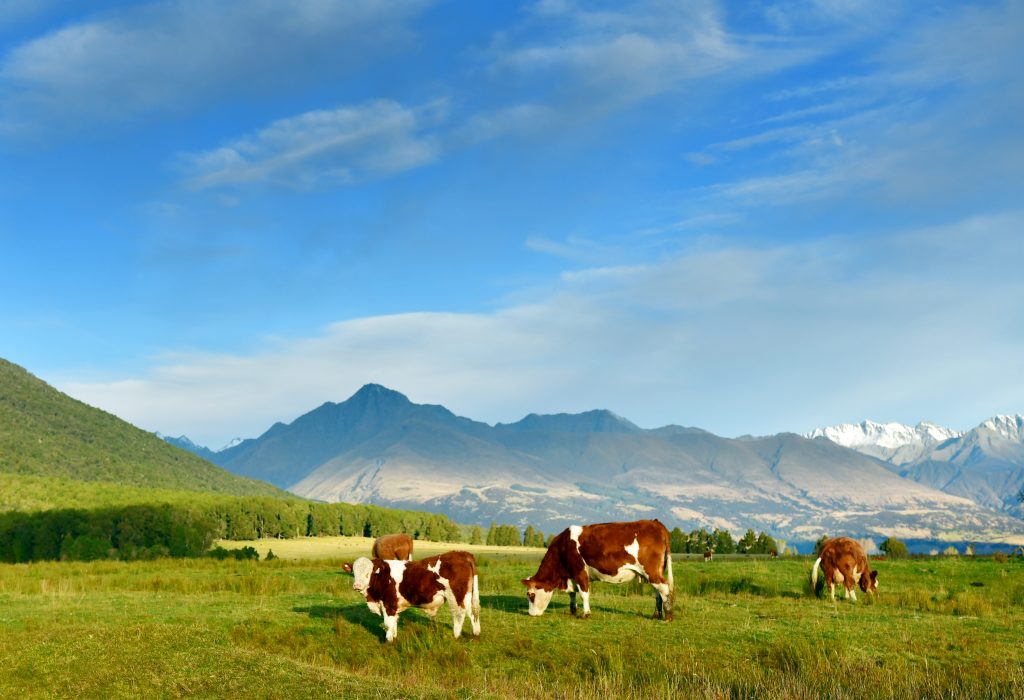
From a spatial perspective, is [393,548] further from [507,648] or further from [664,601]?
[507,648]

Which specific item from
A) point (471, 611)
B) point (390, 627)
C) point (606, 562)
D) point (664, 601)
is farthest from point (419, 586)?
point (664, 601)

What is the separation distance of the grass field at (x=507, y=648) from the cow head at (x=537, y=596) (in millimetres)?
487

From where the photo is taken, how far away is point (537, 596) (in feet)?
84.7

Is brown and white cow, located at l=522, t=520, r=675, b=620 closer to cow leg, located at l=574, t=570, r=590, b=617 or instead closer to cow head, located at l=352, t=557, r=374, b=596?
cow leg, located at l=574, t=570, r=590, b=617

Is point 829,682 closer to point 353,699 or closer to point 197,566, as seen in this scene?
point 353,699

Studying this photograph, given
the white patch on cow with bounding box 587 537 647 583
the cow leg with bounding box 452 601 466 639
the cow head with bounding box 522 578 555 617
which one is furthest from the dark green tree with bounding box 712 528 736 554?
the cow leg with bounding box 452 601 466 639

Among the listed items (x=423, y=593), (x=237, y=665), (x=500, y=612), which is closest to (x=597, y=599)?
(x=500, y=612)

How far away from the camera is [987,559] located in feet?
158

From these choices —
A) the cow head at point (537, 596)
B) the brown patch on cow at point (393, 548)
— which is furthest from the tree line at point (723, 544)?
the cow head at point (537, 596)

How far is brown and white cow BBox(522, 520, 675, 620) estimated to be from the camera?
25.3 meters

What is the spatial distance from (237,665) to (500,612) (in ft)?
32.0

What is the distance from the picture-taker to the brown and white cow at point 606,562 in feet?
82.9

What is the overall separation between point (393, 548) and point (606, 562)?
861 inches

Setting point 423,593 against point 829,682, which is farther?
point 423,593
